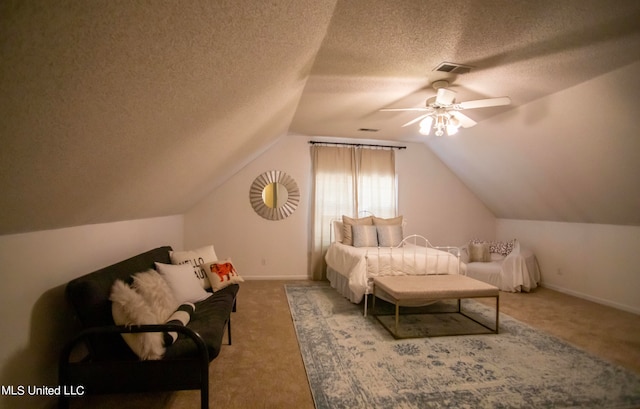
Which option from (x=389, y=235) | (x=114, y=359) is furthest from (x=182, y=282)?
(x=389, y=235)

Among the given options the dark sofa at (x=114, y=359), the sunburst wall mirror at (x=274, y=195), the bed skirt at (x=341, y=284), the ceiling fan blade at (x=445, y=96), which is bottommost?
the bed skirt at (x=341, y=284)

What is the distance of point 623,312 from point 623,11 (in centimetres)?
351

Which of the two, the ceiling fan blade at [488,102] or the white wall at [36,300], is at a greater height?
the ceiling fan blade at [488,102]

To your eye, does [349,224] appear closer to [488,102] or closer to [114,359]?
[488,102]

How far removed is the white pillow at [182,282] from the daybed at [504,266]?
4010 millimetres

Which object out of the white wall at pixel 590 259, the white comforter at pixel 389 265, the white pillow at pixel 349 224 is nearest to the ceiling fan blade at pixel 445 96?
the white comforter at pixel 389 265

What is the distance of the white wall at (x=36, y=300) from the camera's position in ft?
4.66

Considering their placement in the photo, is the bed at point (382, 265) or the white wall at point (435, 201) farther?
the white wall at point (435, 201)

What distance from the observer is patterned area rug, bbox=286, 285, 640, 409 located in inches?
73.2

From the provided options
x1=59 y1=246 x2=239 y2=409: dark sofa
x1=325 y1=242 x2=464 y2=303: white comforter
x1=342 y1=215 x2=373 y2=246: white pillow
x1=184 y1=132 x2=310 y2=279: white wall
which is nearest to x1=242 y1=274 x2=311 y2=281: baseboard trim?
x1=184 y1=132 x2=310 y2=279: white wall

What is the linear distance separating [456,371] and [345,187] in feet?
10.8

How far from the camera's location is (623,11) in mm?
1736

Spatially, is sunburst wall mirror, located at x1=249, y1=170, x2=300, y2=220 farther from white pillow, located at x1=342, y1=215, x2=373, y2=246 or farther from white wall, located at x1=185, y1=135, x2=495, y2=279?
white pillow, located at x1=342, y1=215, x2=373, y2=246

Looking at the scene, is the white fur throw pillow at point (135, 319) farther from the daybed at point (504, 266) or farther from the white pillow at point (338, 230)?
the daybed at point (504, 266)
